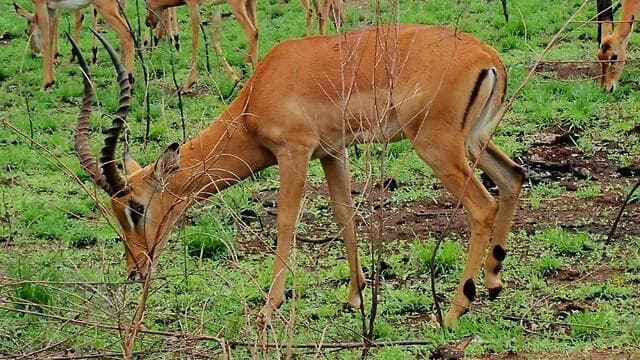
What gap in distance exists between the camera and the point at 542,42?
1205cm

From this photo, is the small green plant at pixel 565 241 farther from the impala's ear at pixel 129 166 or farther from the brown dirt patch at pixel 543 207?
the impala's ear at pixel 129 166

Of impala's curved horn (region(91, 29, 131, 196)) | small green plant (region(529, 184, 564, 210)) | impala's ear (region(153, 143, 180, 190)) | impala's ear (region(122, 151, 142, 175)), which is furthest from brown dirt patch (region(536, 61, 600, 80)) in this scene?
impala's curved horn (region(91, 29, 131, 196))

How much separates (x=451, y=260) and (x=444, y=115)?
1019 mm

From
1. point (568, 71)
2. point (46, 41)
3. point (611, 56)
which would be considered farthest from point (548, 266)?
point (46, 41)

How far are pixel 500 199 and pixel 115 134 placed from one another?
6.56ft

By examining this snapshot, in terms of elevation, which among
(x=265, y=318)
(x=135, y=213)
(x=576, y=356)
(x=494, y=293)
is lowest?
(x=494, y=293)

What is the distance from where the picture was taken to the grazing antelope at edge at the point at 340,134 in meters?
5.80

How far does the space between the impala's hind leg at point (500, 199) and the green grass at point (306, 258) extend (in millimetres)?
135

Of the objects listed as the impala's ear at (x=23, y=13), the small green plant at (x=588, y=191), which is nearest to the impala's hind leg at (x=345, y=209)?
the small green plant at (x=588, y=191)

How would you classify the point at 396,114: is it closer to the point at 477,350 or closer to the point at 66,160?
the point at 477,350

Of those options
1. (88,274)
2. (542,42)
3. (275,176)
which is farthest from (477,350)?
(542,42)

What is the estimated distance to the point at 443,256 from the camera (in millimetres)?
6543

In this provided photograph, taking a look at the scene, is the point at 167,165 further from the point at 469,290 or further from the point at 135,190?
the point at 469,290

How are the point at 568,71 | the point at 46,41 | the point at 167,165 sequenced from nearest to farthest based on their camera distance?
the point at 167,165
the point at 568,71
the point at 46,41
